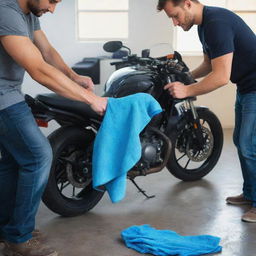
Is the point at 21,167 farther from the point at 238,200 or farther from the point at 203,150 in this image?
the point at 203,150

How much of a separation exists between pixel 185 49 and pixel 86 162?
3.73 metres

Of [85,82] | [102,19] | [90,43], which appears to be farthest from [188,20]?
[102,19]

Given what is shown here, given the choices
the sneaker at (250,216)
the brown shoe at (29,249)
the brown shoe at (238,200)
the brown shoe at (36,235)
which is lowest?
the brown shoe at (238,200)

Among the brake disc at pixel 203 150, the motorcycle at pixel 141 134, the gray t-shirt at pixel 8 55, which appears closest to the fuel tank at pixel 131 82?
the motorcycle at pixel 141 134

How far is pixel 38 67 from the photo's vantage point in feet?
6.89

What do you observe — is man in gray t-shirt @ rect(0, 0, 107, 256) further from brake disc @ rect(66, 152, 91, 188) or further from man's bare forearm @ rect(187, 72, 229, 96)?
man's bare forearm @ rect(187, 72, 229, 96)

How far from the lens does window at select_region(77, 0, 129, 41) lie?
21.6 ft

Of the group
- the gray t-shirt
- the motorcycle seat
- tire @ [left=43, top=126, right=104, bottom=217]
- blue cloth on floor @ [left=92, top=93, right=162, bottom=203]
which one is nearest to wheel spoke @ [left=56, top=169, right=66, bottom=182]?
tire @ [left=43, top=126, right=104, bottom=217]

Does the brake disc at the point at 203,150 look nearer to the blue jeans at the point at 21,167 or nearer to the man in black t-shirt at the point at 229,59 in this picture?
the man in black t-shirt at the point at 229,59

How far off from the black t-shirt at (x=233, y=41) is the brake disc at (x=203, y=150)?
711 mm

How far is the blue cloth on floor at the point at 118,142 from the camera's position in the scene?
2.48 meters

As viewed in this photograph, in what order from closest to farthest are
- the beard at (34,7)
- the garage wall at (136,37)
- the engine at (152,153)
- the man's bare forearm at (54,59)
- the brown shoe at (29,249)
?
the beard at (34,7) → the brown shoe at (29,249) → the man's bare forearm at (54,59) → the engine at (152,153) → the garage wall at (136,37)

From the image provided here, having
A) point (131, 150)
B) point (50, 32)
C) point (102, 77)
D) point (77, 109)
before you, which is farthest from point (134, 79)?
point (50, 32)

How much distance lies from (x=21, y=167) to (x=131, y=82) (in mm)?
1108
